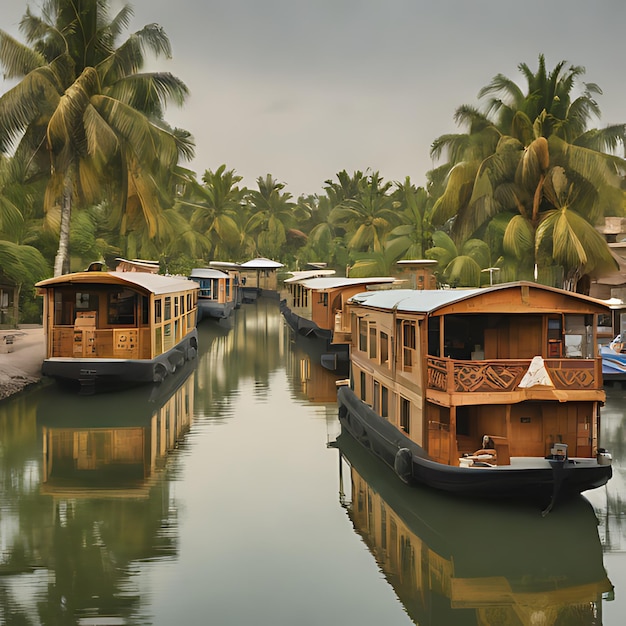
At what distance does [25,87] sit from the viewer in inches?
993

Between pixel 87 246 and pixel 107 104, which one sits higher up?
pixel 107 104

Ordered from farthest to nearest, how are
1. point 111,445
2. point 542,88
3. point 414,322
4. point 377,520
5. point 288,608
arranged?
1. point 542,88
2. point 111,445
3. point 414,322
4. point 377,520
5. point 288,608

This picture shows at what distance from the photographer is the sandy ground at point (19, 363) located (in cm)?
1958

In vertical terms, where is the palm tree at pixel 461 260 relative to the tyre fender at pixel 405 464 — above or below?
above

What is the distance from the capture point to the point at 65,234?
2598 centimetres

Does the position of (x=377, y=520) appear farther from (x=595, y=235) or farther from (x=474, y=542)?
(x=595, y=235)

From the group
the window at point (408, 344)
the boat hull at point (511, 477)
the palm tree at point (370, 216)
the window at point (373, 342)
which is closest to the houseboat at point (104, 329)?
the window at point (373, 342)

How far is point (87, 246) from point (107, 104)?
28.7 feet

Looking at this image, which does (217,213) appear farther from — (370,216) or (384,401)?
(384,401)

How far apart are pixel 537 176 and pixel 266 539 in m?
21.8

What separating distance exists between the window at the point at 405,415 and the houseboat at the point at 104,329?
8.91 metres

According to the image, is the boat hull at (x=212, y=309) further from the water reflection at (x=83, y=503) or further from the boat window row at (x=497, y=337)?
the boat window row at (x=497, y=337)

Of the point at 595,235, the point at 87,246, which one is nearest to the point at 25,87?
the point at 87,246

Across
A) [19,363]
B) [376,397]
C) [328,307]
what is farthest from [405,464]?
[328,307]
